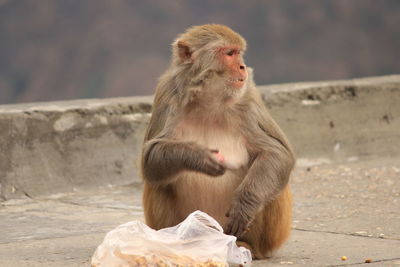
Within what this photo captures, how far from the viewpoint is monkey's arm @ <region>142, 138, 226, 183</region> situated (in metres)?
4.53

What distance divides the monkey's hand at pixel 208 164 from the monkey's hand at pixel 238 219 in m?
0.19

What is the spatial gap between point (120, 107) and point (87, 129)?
391 mm

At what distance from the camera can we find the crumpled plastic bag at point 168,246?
4215 millimetres

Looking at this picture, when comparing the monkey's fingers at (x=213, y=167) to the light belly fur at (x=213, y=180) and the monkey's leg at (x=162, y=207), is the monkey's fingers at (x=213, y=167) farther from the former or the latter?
the monkey's leg at (x=162, y=207)

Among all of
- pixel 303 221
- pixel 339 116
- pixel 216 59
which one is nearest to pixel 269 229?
pixel 216 59

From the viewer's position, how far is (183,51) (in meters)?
4.88

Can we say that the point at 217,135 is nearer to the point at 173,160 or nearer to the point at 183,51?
the point at 173,160

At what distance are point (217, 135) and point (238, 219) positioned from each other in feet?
1.63

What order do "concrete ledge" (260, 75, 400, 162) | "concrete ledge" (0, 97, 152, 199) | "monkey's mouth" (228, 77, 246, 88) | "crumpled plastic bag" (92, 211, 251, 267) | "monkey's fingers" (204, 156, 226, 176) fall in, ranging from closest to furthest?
"crumpled plastic bag" (92, 211, 251, 267) < "monkey's fingers" (204, 156, 226, 176) < "monkey's mouth" (228, 77, 246, 88) < "concrete ledge" (0, 97, 152, 199) < "concrete ledge" (260, 75, 400, 162)

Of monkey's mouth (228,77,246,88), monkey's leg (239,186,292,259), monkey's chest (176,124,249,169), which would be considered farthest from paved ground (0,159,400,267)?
monkey's mouth (228,77,246,88)

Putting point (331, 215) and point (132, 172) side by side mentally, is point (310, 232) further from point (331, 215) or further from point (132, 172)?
point (132, 172)

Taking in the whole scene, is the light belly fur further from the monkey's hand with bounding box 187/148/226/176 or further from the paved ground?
the paved ground

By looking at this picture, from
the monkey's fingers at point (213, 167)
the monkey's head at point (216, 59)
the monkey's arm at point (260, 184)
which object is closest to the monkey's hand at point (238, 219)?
the monkey's arm at point (260, 184)

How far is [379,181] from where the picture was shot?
746 centimetres
